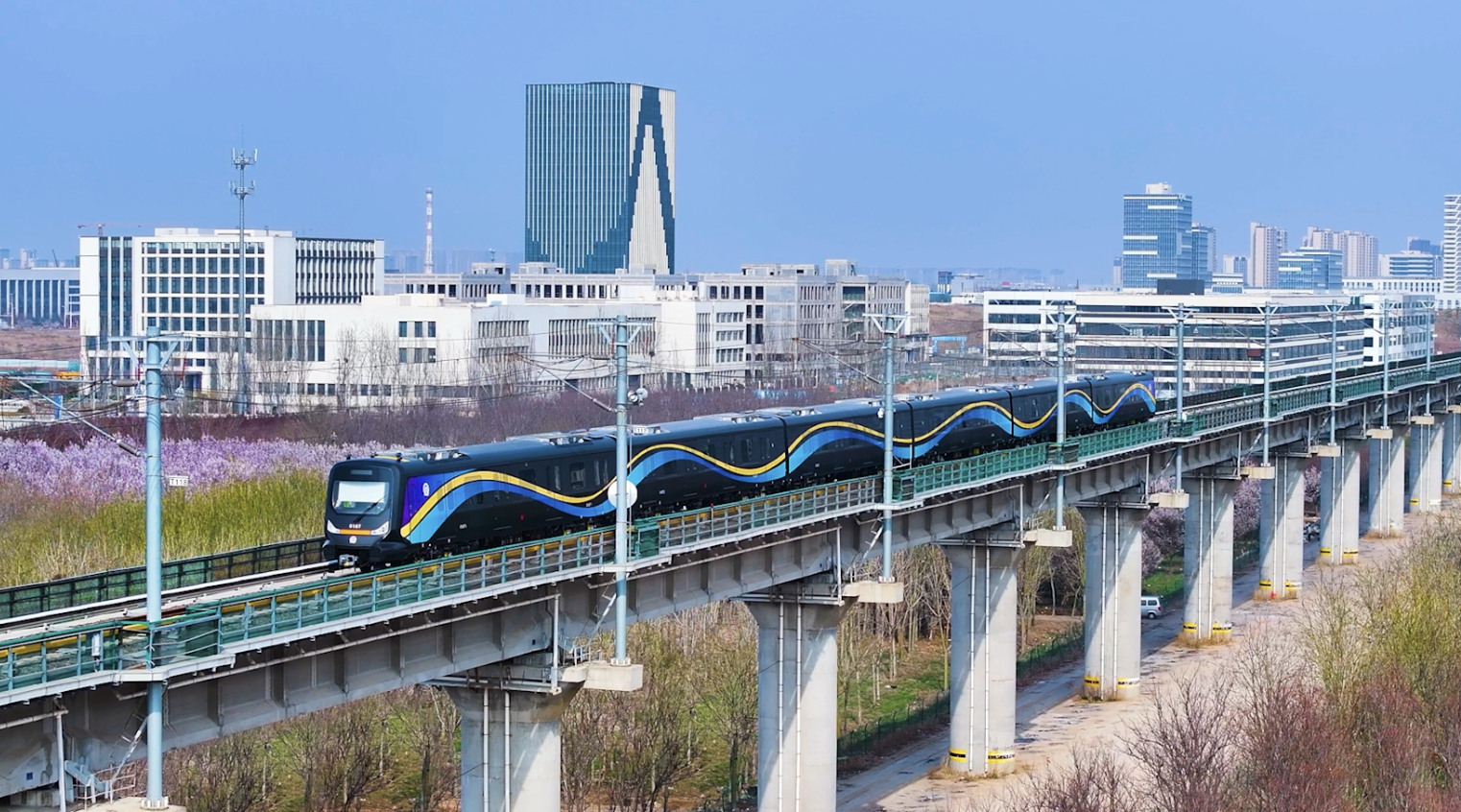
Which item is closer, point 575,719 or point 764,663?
point 764,663

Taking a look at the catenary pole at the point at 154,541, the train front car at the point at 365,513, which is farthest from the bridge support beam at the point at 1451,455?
the catenary pole at the point at 154,541

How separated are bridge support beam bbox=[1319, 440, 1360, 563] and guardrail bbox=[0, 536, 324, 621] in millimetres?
81169

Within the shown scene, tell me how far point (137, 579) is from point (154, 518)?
12688 mm

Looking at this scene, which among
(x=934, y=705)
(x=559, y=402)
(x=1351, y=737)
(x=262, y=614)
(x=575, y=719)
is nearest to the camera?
(x=262, y=614)

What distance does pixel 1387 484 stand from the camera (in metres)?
130

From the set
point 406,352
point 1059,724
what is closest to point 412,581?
point 1059,724

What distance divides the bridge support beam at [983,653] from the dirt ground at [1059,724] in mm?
1156

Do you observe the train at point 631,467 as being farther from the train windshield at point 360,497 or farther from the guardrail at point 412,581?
the guardrail at point 412,581

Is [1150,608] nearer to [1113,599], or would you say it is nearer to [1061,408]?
[1113,599]

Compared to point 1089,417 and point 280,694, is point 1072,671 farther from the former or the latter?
point 280,694

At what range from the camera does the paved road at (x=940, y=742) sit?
6391 centimetres

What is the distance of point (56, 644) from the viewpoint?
30359 millimetres

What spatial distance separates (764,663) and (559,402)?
8391 centimetres

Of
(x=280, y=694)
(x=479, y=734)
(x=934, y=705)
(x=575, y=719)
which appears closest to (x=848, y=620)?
(x=934, y=705)
